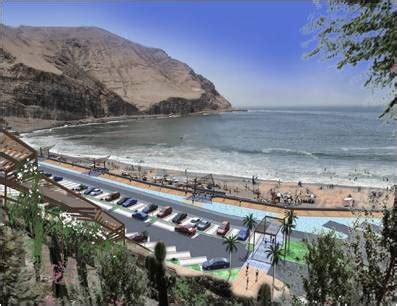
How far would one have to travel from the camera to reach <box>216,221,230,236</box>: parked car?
76.2ft

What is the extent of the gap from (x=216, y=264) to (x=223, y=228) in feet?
15.1

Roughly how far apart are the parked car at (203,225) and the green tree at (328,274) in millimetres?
18124

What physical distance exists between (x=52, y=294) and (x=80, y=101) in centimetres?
13070

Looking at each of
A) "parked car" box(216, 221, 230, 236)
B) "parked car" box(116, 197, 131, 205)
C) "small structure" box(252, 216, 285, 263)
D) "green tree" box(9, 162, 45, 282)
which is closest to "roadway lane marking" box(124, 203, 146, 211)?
"parked car" box(116, 197, 131, 205)

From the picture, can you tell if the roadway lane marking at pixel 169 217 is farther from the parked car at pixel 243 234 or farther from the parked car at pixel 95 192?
the parked car at pixel 95 192

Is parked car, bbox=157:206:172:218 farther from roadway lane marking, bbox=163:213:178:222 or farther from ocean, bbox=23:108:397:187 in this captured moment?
ocean, bbox=23:108:397:187

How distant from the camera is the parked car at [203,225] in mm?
23922

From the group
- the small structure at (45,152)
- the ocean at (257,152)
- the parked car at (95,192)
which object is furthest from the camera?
the small structure at (45,152)

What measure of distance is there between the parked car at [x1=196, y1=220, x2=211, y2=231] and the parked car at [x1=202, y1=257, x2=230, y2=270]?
15.0ft

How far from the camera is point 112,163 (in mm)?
53469

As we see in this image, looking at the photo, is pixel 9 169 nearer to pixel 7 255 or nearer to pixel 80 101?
pixel 7 255

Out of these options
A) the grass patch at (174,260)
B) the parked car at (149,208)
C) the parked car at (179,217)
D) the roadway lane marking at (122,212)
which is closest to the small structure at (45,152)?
the roadway lane marking at (122,212)

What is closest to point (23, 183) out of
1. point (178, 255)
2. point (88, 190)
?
point (178, 255)

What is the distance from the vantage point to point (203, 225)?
24.2 m
